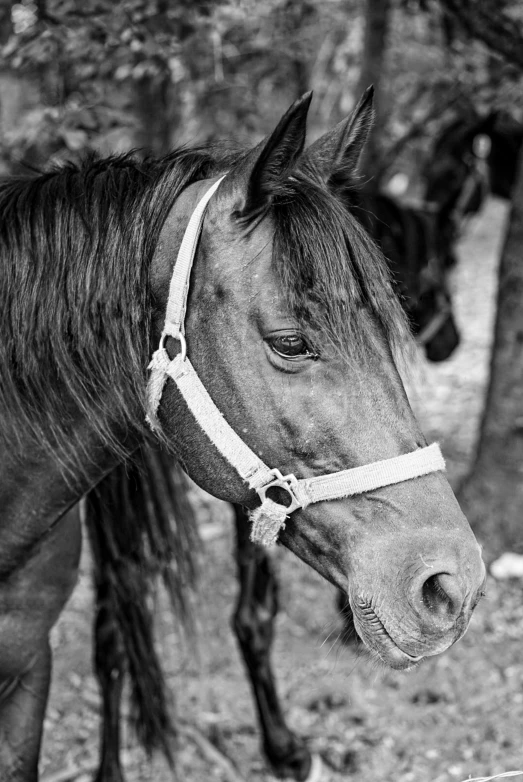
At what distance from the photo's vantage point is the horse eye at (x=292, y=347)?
1718 mm

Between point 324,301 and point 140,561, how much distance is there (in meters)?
1.90

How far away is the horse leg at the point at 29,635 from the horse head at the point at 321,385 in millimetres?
828

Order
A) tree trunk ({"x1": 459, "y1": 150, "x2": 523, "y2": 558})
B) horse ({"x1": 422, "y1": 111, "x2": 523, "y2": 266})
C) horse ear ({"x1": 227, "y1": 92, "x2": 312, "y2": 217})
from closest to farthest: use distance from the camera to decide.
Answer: horse ear ({"x1": 227, "y1": 92, "x2": 312, "y2": 217})
tree trunk ({"x1": 459, "y1": 150, "x2": 523, "y2": 558})
horse ({"x1": 422, "y1": 111, "x2": 523, "y2": 266})

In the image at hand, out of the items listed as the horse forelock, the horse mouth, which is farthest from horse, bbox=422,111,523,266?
the horse mouth

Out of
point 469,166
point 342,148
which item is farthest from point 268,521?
point 469,166

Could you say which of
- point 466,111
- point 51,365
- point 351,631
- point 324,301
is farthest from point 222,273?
point 466,111

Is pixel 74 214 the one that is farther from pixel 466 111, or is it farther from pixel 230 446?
pixel 466 111

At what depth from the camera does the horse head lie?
165 cm

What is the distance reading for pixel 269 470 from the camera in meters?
1.78

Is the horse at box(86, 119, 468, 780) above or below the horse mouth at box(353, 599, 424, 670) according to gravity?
below

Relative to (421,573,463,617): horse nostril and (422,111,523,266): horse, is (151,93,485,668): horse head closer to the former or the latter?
(421,573,463,617): horse nostril

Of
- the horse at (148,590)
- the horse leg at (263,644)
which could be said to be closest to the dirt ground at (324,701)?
the horse leg at (263,644)

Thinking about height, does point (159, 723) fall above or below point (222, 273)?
below

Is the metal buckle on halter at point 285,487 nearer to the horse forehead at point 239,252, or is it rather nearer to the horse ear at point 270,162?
the horse forehead at point 239,252
